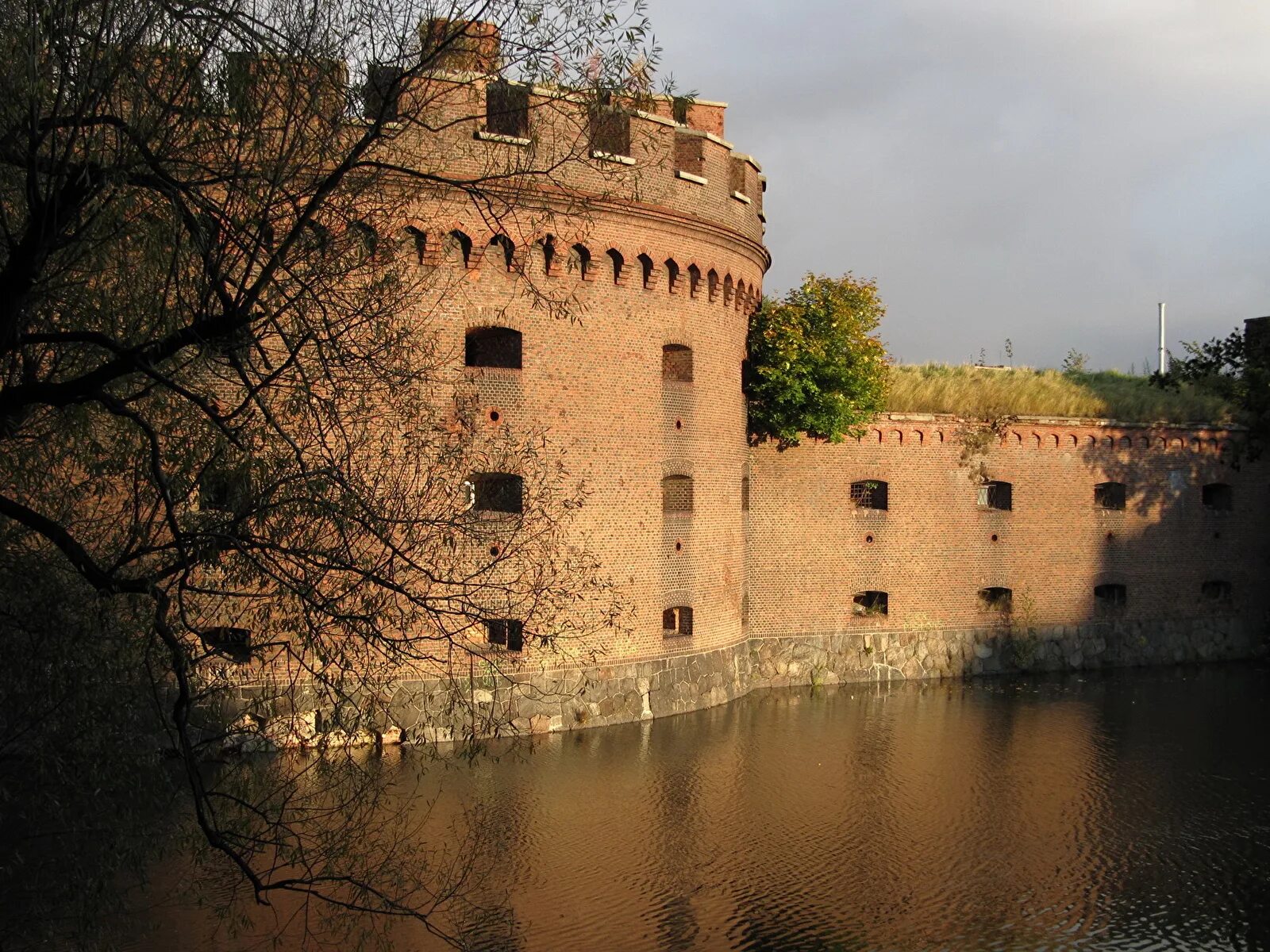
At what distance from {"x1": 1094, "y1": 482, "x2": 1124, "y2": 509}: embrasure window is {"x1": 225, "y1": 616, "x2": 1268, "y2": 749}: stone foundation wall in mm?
1941

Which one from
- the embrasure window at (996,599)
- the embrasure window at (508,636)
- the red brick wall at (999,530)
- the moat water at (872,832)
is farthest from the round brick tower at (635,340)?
the embrasure window at (996,599)

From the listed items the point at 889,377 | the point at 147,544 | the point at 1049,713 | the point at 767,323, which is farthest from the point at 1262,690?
the point at 147,544

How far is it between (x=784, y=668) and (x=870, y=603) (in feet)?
6.51

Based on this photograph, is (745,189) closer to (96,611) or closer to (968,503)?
(968,503)

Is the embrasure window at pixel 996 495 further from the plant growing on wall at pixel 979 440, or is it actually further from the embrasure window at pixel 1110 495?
the embrasure window at pixel 1110 495

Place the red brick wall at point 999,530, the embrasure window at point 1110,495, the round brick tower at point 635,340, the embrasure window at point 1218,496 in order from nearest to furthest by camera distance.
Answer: the round brick tower at point 635,340, the red brick wall at point 999,530, the embrasure window at point 1110,495, the embrasure window at point 1218,496

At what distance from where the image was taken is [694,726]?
50.2 feet

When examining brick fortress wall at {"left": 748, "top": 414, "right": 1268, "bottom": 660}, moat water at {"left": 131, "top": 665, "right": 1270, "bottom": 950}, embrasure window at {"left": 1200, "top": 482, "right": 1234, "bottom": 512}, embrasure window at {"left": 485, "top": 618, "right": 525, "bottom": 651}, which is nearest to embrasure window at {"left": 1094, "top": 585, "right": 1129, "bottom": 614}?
brick fortress wall at {"left": 748, "top": 414, "right": 1268, "bottom": 660}

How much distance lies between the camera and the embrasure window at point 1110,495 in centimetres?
2084

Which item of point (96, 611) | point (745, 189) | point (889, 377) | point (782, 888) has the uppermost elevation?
point (745, 189)

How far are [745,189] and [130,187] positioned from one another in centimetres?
1215

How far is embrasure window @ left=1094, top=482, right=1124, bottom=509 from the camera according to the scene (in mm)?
20844

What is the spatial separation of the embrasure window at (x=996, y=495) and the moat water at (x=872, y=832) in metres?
4.01

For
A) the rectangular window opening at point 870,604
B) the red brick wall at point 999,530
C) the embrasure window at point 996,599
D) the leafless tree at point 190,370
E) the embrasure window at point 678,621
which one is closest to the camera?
the leafless tree at point 190,370
